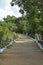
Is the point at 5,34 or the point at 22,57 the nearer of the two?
the point at 22,57

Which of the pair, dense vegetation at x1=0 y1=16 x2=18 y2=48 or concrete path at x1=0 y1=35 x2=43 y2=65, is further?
dense vegetation at x1=0 y1=16 x2=18 y2=48

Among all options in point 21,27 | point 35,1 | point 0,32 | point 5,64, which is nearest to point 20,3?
point 35,1

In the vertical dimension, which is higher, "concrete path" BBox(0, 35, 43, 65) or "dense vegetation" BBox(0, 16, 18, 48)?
"dense vegetation" BBox(0, 16, 18, 48)

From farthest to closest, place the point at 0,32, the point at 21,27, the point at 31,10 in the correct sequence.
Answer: the point at 21,27, the point at 0,32, the point at 31,10

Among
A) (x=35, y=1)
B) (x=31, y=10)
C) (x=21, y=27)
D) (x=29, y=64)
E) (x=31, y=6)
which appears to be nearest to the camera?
(x=29, y=64)

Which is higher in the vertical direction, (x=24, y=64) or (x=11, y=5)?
(x=11, y=5)

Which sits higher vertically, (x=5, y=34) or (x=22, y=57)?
(x=5, y=34)

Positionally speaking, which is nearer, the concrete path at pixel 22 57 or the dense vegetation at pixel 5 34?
the concrete path at pixel 22 57

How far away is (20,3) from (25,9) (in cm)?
158

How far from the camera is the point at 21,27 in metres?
114

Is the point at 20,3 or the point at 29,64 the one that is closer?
the point at 29,64

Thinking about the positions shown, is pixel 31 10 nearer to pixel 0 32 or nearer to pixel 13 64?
pixel 13 64

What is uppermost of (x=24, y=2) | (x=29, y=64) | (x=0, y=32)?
(x=24, y=2)

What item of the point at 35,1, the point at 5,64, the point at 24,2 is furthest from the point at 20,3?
the point at 5,64
